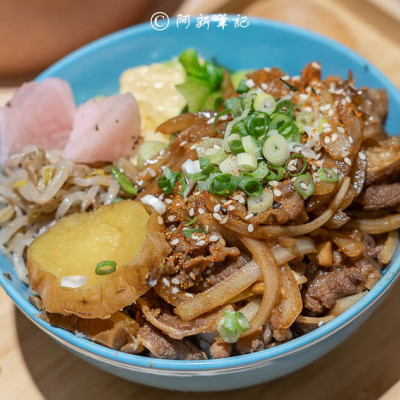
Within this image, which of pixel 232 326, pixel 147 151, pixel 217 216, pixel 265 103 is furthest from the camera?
pixel 147 151

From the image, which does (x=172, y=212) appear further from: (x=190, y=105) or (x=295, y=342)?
(x=190, y=105)

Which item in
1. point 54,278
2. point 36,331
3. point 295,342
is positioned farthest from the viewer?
point 36,331

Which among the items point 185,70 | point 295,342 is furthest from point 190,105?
point 295,342

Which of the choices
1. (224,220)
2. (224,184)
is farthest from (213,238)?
(224,184)

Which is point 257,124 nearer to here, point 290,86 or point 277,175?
point 277,175

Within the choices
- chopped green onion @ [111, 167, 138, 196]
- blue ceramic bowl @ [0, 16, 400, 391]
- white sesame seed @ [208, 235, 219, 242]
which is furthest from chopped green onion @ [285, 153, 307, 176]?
chopped green onion @ [111, 167, 138, 196]

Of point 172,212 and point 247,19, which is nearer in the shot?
point 172,212

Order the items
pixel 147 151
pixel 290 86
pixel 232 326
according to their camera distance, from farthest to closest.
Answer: pixel 147 151 < pixel 290 86 < pixel 232 326
